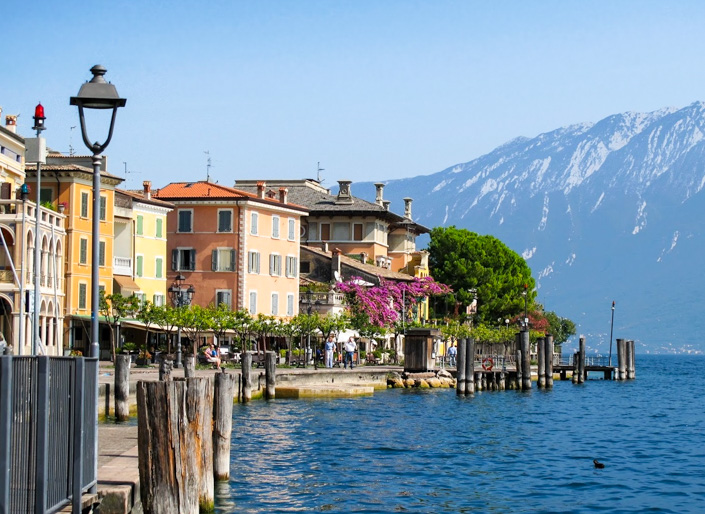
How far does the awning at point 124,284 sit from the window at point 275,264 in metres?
13.0

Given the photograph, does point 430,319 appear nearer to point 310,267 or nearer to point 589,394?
point 310,267

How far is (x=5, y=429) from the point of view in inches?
464

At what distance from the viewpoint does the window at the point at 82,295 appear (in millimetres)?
62688

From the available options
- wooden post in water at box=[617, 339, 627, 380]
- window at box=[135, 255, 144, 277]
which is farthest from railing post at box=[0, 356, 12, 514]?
wooden post in water at box=[617, 339, 627, 380]

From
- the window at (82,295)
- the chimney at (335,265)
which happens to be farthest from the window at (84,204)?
the chimney at (335,265)

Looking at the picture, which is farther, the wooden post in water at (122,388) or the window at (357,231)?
the window at (357,231)

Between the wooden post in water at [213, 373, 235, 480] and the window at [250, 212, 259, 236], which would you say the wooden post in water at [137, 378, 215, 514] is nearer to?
the wooden post in water at [213, 373, 235, 480]

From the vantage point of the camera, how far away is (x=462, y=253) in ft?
370

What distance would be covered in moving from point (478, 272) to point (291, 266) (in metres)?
31.9

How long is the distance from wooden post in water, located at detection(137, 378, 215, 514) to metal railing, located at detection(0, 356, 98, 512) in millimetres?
1951

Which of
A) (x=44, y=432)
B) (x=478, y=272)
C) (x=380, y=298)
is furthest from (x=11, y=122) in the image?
(x=478, y=272)

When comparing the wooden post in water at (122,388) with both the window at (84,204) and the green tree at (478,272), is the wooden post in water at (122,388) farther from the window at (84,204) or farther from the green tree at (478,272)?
the green tree at (478,272)

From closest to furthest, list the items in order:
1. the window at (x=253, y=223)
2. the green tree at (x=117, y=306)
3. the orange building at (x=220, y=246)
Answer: the green tree at (x=117, y=306) < the orange building at (x=220, y=246) < the window at (x=253, y=223)

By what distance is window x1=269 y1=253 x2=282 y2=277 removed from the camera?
265ft
